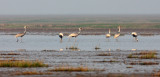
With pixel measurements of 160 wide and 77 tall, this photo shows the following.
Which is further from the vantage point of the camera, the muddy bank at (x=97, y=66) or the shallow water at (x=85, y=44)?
the shallow water at (x=85, y=44)

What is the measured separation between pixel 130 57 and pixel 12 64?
6.58 meters

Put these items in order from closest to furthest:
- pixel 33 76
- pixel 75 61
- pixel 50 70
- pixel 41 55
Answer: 1. pixel 33 76
2. pixel 50 70
3. pixel 75 61
4. pixel 41 55

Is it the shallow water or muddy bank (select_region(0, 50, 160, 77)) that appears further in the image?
the shallow water

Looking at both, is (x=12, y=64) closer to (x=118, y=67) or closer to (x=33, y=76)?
(x=33, y=76)

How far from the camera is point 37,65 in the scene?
19203 millimetres

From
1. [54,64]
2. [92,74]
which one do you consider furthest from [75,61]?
[92,74]

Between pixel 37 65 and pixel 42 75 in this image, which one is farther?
pixel 37 65

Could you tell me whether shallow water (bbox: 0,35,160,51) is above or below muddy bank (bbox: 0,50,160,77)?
above

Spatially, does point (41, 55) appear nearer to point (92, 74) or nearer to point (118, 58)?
point (118, 58)

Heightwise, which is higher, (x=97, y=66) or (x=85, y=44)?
(x=85, y=44)

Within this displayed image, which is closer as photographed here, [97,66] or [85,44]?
[97,66]

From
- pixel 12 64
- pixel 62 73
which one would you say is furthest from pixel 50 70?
pixel 12 64

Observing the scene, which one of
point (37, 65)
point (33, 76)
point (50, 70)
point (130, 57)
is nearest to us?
point (33, 76)

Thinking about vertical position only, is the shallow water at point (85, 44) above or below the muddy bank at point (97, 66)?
above
